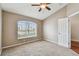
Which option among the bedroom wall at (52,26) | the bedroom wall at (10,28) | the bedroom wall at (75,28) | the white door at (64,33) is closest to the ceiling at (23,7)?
the bedroom wall at (10,28)

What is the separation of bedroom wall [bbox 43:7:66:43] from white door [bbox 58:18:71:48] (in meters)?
0.44

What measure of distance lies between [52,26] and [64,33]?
1.54 meters

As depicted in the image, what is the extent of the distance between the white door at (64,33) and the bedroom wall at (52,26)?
44cm

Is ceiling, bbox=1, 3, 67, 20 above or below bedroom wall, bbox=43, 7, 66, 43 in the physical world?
above

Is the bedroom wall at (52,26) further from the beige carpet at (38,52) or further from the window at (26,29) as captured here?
the beige carpet at (38,52)

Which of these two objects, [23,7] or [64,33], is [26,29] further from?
[64,33]

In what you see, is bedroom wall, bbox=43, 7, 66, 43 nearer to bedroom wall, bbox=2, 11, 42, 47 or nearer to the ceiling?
the ceiling

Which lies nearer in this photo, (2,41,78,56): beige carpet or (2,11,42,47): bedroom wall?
(2,41,78,56): beige carpet

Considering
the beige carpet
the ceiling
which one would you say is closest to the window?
the ceiling

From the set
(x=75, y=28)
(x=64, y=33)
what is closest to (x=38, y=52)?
(x=64, y=33)

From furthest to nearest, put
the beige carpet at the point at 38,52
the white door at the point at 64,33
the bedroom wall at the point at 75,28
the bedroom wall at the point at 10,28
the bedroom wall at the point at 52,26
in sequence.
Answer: the bedroom wall at the point at 75,28 → the bedroom wall at the point at 52,26 → the white door at the point at 64,33 → the bedroom wall at the point at 10,28 → the beige carpet at the point at 38,52

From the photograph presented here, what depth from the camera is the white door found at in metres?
5.11

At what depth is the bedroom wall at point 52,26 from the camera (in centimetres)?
601

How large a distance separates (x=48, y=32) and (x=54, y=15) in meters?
1.52
